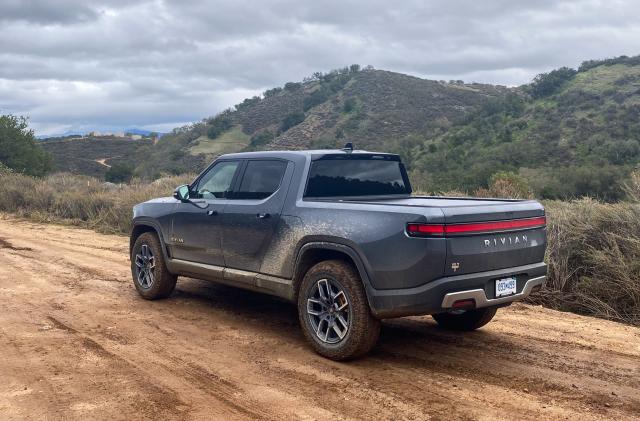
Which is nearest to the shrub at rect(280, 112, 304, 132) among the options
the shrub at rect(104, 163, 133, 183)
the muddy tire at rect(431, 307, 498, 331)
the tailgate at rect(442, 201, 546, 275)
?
the shrub at rect(104, 163, 133, 183)

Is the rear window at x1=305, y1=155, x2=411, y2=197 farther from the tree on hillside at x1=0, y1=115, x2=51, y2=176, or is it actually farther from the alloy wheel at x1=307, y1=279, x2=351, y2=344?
the tree on hillside at x1=0, y1=115, x2=51, y2=176

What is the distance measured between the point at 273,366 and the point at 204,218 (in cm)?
213

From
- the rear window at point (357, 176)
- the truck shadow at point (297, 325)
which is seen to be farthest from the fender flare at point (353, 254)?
the truck shadow at point (297, 325)

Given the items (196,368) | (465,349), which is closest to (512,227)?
(465,349)

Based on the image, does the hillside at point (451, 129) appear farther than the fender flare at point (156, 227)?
Yes

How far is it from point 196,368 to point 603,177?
21562mm

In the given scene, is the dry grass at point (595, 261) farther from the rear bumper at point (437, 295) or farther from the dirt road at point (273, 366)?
the rear bumper at point (437, 295)

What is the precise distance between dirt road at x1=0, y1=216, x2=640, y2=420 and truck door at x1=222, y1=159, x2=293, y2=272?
80 cm

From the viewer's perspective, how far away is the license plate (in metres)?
4.83

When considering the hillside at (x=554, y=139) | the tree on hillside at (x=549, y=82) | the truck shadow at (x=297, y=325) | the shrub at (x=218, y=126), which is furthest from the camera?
the shrub at (x=218, y=126)

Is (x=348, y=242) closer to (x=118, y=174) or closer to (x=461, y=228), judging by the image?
(x=461, y=228)

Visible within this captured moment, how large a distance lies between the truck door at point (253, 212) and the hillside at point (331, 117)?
37.9 meters

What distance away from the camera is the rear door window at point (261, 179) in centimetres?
592

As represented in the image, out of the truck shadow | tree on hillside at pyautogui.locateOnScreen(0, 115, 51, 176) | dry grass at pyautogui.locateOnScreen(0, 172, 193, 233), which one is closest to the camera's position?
the truck shadow
